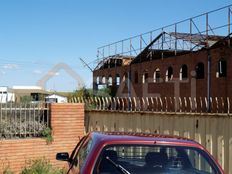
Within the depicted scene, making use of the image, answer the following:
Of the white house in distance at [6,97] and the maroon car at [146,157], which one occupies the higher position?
the white house in distance at [6,97]

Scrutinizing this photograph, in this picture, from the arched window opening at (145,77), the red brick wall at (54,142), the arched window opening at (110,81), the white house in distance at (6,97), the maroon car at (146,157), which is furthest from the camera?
the arched window opening at (110,81)

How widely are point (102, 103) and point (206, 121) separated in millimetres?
4294

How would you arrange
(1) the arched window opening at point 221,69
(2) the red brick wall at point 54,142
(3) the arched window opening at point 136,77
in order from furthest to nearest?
(3) the arched window opening at point 136,77 → (1) the arched window opening at point 221,69 → (2) the red brick wall at point 54,142

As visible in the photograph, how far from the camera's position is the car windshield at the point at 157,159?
3.79m

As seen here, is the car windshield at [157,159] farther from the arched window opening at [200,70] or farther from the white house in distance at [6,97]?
the arched window opening at [200,70]

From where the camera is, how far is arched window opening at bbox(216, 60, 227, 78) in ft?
67.6

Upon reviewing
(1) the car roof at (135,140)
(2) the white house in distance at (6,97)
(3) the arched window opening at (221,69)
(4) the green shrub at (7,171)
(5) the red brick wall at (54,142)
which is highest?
(3) the arched window opening at (221,69)

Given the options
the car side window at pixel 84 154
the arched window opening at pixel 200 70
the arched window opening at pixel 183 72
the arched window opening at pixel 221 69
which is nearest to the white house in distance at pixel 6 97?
the car side window at pixel 84 154

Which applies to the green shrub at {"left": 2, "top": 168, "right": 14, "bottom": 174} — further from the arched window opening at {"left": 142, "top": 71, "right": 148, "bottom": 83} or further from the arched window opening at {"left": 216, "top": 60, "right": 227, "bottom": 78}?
the arched window opening at {"left": 142, "top": 71, "right": 148, "bottom": 83}

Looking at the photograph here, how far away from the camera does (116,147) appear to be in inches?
152

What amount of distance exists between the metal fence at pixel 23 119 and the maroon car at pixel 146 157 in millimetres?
6101

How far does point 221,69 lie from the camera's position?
68.3ft

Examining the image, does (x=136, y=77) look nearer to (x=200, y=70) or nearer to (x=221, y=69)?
(x=200, y=70)

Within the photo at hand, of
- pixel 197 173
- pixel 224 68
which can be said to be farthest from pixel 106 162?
pixel 224 68
